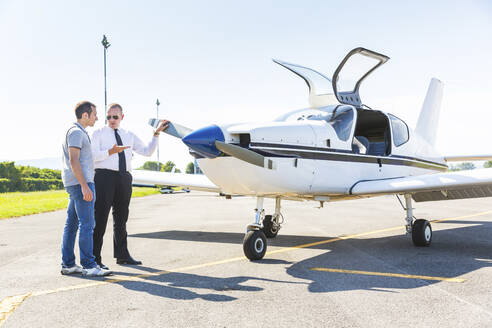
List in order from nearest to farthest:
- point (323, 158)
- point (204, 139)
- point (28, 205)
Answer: point (204, 139)
point (323, 158)
point (28, 205)

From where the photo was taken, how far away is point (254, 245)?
582 cm

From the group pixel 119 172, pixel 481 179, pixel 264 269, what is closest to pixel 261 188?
pixel 264 269

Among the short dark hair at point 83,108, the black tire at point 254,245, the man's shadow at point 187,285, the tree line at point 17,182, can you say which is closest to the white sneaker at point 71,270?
the man's shadow at point 187,285

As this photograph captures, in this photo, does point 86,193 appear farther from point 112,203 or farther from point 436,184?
point 436,184

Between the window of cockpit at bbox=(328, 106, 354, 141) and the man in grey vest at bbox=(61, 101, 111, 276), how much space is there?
4.13m

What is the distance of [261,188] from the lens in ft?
20.0

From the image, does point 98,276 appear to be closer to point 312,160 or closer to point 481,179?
point 312,160

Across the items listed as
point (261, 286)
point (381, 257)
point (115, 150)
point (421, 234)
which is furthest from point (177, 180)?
point (261, 286)

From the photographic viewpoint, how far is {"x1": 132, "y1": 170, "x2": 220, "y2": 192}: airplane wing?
881 cm

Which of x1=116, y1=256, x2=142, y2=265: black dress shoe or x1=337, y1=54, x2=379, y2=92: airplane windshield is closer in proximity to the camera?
x1=116, y1=256, x2=142, y2=265: black dress shoe

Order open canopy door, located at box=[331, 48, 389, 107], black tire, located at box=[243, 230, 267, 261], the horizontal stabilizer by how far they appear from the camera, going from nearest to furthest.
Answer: black tire, located at box=[243, 230, 267, 261] → open canopy door, located at box=[331, 48, 389, 107] → the horizontal stabilizer

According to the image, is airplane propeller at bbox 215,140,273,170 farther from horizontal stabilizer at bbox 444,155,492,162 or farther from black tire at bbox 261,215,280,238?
horizontal stabilizer at bbox 444,155,492,162

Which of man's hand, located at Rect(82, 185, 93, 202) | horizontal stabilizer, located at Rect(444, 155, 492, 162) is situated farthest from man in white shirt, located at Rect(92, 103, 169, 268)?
horizontal stabilizer, located at Rect(444, 155, 492, 162)

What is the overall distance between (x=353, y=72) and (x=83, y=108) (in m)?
5.32
